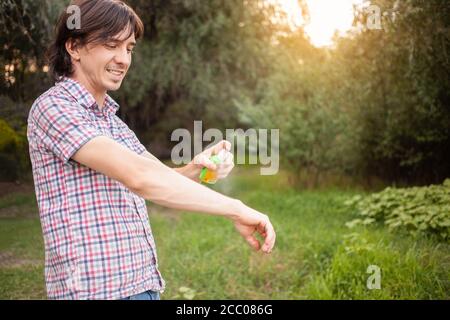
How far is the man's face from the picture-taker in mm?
1549

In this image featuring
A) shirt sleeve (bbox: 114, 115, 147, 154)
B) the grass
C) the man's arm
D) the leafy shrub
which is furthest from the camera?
the leafy shrub

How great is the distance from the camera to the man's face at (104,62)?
155cm

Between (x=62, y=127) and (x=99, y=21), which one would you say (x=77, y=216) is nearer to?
(x=62, y=127)

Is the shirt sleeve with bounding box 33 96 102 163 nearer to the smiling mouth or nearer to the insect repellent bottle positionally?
the smiling mouth

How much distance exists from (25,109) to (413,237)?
2.92m

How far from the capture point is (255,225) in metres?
1.45

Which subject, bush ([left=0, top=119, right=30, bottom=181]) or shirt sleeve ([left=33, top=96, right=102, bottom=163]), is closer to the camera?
shirt sleeve ([left=33, top=96, right=102, bottom=163])

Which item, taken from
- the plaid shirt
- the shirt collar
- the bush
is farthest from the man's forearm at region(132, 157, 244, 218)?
the bush

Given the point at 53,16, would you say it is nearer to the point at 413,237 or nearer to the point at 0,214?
the point at 0,214

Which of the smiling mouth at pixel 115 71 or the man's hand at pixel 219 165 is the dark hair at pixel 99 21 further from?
the man's hand at pixel 219 165

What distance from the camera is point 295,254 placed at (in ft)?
15.0

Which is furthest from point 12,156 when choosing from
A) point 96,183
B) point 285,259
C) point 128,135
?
point 285,259

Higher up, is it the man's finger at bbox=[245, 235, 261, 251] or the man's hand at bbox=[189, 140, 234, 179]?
the man's hand at bbox=[189, 140, 234, 179]

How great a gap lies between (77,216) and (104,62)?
492mm
